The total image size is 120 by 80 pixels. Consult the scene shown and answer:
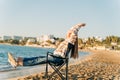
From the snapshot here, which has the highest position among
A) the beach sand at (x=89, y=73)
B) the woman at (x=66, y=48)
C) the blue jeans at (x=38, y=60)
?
the woman at (x=66, y=48)

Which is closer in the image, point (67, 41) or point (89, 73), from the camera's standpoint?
point (67, 41)

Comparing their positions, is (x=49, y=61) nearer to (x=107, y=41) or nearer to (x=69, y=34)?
(x=69, y=34)

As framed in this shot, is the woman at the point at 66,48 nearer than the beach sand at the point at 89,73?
Yes

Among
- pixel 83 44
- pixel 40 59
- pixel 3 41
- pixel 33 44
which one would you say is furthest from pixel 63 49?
pixel 33 44

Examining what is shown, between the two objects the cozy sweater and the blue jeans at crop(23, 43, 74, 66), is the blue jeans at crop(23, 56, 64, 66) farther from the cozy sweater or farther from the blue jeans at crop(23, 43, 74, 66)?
the cozy sweater

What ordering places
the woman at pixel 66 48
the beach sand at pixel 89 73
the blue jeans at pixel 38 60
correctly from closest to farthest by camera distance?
1. the blue jeans at pixel 38 60
2. the woman at pixel 66 48
3. the beach sand at pixel 89 73

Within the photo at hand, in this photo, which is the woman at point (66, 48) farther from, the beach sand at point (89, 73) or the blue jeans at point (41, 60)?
the beach sand at point (89, 73)

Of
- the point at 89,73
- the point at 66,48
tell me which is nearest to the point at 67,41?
the point at 66,48

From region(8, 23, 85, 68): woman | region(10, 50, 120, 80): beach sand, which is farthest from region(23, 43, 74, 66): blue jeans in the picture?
region(10, 50, 120, 80): beach sand

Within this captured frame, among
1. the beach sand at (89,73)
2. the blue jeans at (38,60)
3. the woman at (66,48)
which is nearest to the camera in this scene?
the blue jeans at (38,60)

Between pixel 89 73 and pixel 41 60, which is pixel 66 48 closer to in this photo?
pixel 41 60

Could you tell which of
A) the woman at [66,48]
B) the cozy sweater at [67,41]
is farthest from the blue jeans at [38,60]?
the cozy sweater at [67,41]

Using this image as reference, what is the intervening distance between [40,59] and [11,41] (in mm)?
91940

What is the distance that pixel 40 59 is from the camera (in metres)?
4.90
